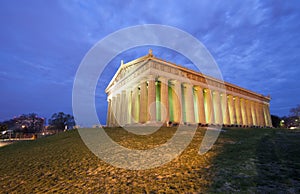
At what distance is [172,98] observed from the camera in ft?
119

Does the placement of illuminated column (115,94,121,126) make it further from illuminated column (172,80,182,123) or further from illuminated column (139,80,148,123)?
illuminated column (172,80,182,123)

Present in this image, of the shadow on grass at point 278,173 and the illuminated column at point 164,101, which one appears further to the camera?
the illuminated column at point 164,101

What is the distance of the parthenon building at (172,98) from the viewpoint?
29.3m

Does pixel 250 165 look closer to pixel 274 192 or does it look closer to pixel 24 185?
pixel 274 192

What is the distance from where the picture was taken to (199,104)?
36250mm

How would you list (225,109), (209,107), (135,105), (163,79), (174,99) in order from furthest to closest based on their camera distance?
1. (225,109)
2. (209,107)
3. (135,105)
4. (174,99)
5. (163,79)

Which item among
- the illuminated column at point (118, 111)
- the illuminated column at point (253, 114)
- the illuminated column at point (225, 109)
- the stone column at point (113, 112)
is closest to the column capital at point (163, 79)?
the illuminated column at point (118, 111)

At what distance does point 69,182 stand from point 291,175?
9.35 m

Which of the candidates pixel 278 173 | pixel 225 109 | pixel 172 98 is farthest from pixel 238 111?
pixel 278 173

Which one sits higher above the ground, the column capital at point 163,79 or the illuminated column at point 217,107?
the column capital at point 163,79

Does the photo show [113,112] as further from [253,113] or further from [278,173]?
[253,113]

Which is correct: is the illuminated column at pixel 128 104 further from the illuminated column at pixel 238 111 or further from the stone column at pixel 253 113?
the stone column at pixel 253 113

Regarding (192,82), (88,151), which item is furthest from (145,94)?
(88,151)

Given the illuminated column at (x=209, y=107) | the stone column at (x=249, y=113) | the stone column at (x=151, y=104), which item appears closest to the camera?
the stone column at (x=151, y=104)
